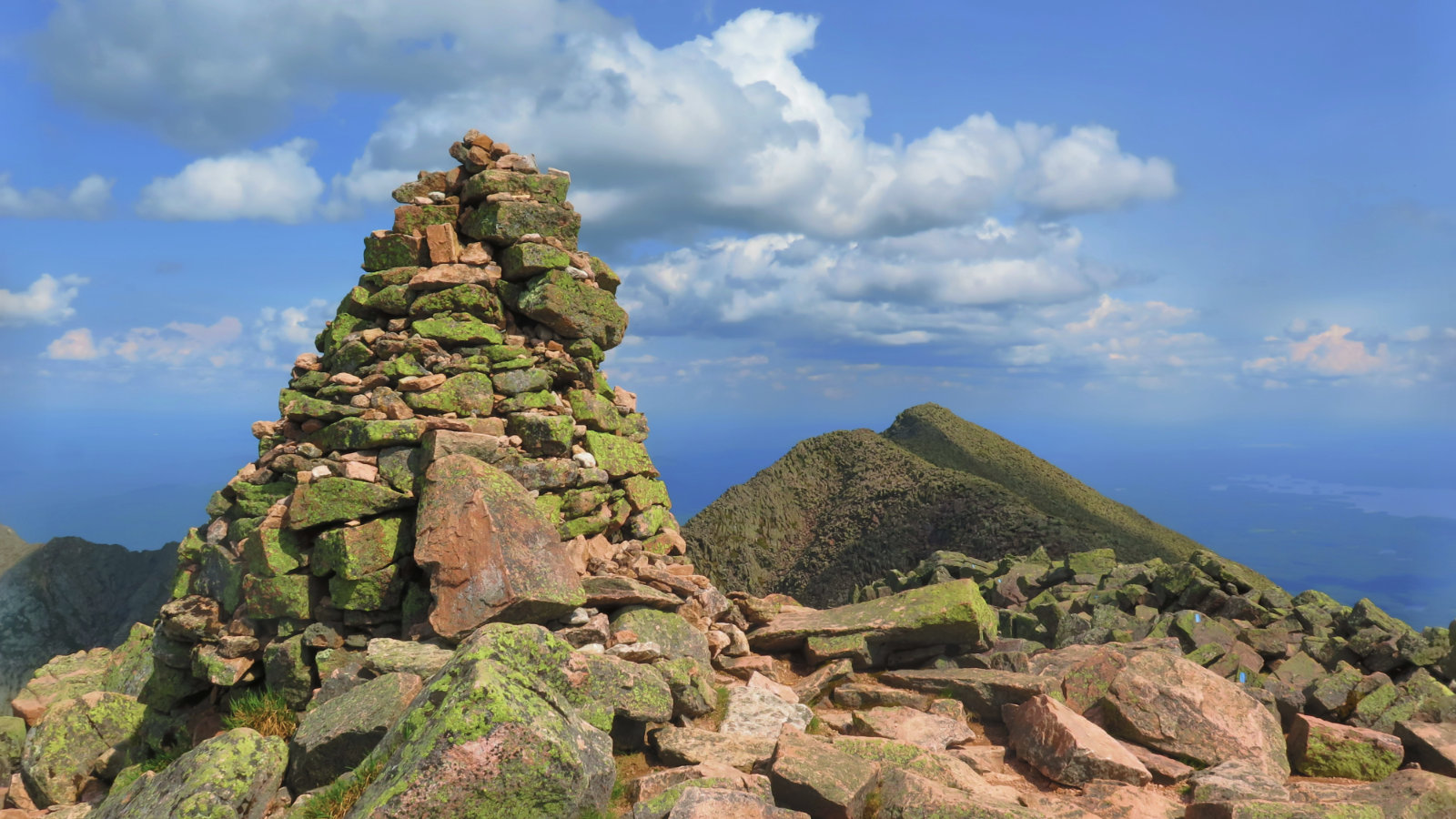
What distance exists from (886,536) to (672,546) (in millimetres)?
31803

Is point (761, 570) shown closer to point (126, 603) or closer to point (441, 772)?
point (441, 772)

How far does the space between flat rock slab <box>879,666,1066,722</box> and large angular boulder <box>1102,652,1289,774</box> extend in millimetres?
1013

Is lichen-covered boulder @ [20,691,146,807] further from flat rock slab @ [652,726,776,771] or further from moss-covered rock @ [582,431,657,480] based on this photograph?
flat rock slab @ [652,726,776,771]

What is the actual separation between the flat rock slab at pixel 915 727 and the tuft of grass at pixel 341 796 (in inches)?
264

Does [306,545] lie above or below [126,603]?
above

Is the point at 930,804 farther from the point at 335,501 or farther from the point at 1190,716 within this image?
the point at 335,501

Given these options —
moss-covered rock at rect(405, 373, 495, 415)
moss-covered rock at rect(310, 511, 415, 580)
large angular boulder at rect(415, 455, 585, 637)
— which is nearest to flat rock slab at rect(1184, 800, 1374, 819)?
large angular boulder at rect(415, 455, 585, 637)

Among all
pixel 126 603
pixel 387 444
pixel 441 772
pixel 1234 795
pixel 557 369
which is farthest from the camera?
pixel 126 603

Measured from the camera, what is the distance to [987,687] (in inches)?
508

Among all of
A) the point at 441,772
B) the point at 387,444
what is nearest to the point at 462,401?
the point at 387,444

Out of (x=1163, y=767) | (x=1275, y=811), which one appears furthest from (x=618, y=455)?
(x=1275, y=811)

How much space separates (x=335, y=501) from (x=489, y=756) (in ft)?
24.6

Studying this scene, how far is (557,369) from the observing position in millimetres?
15930

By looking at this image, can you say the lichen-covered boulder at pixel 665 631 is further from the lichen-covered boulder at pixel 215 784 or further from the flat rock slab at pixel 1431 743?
the flat rock slab at pixel 1431 743
